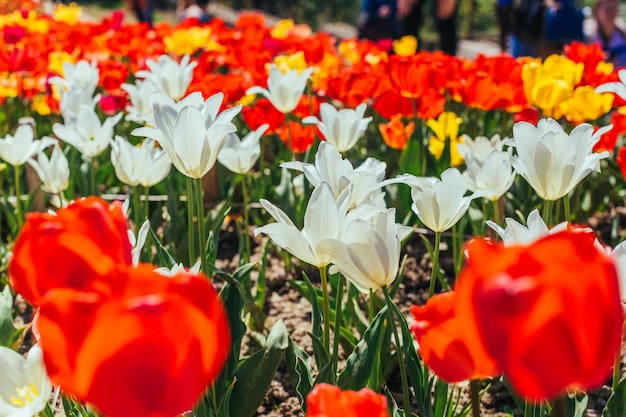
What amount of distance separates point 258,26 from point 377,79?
3.62 meters

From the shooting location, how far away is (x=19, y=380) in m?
1.09

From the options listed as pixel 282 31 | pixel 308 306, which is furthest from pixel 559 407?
pixel 282 31

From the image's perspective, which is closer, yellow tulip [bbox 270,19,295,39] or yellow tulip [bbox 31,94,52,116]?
yellow tulip [bbox 31,94,52,116]

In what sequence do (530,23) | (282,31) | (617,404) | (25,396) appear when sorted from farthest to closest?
(530,23) < (282,31) < (617,404) < (25,396)

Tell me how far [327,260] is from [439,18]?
17.8ft

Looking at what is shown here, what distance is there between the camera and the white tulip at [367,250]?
1108 millimetres

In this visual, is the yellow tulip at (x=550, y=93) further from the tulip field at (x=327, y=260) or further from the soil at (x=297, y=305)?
the soil at (x=297, y=305)

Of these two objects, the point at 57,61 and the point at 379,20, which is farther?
the point at 379,20

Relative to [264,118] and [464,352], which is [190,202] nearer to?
[464,352]

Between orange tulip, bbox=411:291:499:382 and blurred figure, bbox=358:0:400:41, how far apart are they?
20.2 feet

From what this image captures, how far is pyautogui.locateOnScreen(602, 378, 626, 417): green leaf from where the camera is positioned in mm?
1312

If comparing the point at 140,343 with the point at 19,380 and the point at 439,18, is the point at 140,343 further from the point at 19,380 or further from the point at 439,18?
the point at 439,18

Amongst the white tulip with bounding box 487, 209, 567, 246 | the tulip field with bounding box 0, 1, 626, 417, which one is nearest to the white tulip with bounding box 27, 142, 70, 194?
the tulip field with bounding box 0, 1, 626, 417

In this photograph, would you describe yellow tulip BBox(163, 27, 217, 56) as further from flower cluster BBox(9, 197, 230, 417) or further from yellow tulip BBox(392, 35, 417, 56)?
flower cluster BBox(9, 197, 230, 417)
